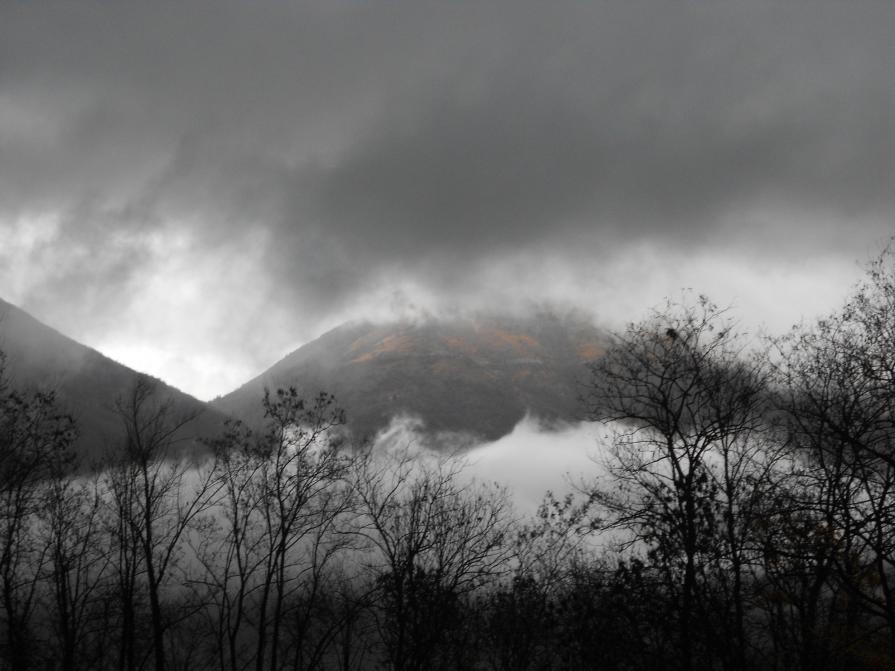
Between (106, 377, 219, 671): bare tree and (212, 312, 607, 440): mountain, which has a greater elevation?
(212, 312, 607, 440): mountain

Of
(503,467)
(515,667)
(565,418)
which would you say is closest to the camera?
(515,667)

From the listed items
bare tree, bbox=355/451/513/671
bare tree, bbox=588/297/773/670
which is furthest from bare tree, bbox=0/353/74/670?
bare tree, bbox=588/297/773/670

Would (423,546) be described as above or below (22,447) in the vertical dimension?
below

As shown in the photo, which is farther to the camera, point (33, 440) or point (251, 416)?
point (251, 416)

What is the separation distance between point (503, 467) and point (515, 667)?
101381 mm

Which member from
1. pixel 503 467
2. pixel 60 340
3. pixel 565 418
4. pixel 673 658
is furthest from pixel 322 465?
pixel 565 418

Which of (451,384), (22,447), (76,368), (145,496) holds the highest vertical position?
(451,384)

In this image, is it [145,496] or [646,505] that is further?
[145,496]

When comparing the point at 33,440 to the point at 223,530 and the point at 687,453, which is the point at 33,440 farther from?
the point at 687,453

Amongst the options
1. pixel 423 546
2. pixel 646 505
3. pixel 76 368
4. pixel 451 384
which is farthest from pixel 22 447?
pixel 451 384

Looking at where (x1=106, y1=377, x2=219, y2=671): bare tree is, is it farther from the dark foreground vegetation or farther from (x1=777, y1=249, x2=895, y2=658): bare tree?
(x1=777, y1=249, x2=895, y2=658): bare tree

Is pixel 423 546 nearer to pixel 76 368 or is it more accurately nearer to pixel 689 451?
pixel 689 451

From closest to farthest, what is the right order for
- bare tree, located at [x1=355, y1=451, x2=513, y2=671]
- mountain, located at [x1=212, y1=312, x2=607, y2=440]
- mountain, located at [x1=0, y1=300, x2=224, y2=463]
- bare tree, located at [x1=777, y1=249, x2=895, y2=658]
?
bare tree, located at [x1=777, y1=249, x2=895, y2=658] < bare tree, located at [x1=355, y1=451, x2=513, y2=671] < mountain, located at [x1=0, y1=300, x2=224, y2=463] < mountain, located at [x1=212, y1=312, x2=607, y2=440]

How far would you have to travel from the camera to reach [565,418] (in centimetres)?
16625
